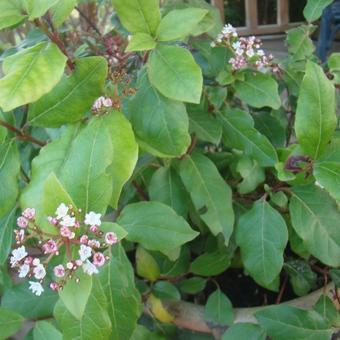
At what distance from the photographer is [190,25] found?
51 centimetres

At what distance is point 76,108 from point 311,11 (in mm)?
384

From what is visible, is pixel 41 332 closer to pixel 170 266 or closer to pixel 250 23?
pixel 170 266

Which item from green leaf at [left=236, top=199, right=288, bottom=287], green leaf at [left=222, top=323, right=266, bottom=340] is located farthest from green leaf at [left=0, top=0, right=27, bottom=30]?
green leaf at [left=222, top=323, right=266, bottom=340]

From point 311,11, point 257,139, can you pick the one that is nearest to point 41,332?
point 257,139

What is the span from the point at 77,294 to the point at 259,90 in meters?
0.33

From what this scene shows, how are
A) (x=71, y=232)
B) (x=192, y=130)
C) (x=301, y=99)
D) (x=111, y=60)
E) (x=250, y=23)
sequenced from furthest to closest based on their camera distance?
(x=250, y=23), (x=111, y=60), (x=192, y=130), (x=301, y=99), (x=71, y=232)

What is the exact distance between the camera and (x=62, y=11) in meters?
0.51

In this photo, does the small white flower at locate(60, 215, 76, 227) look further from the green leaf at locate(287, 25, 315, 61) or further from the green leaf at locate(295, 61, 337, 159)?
the green leaf at locate(287, 25, 315, 61)

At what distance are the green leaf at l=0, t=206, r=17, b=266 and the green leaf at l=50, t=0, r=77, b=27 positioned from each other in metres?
0.24

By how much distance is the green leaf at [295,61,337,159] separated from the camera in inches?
20.7

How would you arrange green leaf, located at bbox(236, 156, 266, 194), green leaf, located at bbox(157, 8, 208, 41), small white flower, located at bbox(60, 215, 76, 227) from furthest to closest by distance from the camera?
1. green leaf, located at bbox(236, 156, 266, 194)
2. green leaf, located at bbox(157, 8, 208, 41)
3. small white flower, located at bbox(60, 215, 76, 227)

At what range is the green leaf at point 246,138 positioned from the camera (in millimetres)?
599

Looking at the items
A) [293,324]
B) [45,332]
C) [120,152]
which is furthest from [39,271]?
[293,324]

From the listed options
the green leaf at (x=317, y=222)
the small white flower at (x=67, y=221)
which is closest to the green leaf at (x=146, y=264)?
the green leaf at (x=317, y=222)
